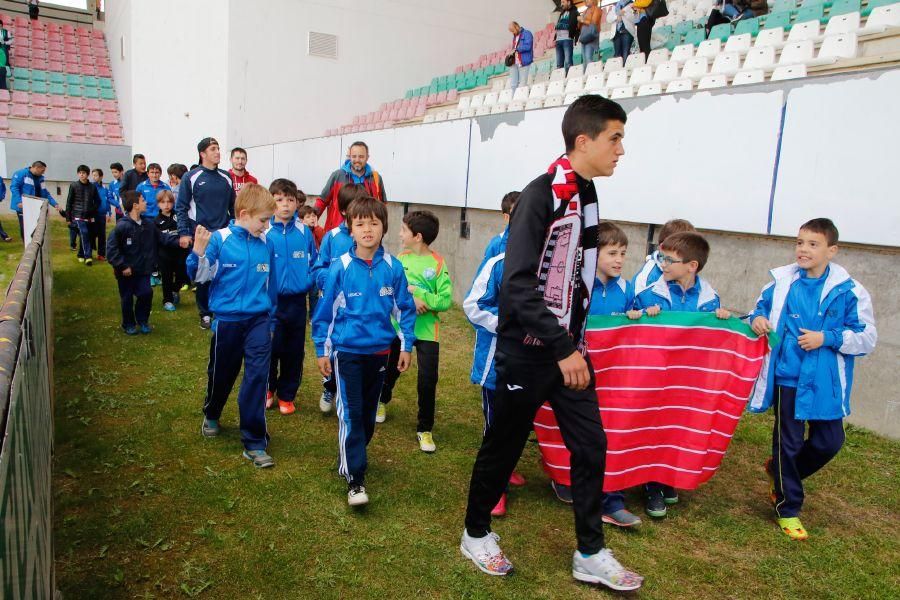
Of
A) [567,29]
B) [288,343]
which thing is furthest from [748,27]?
[288,343]

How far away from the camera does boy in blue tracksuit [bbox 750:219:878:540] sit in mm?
3451

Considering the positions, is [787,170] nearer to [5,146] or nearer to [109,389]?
[109,389]

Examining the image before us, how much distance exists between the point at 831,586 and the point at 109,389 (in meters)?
5.44

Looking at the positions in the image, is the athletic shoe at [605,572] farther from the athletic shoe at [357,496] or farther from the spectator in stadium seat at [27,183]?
the spectator in stadium seat at [27,183]

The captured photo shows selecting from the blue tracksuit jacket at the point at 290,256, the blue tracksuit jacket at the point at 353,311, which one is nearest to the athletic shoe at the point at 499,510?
the blue tracksuit jacket at the point at 353,311

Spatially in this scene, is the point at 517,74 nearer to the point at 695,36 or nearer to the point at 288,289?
the point at 695,36

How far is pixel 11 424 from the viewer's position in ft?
5.51

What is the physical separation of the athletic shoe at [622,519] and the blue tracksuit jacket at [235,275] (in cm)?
254

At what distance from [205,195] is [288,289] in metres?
3.17

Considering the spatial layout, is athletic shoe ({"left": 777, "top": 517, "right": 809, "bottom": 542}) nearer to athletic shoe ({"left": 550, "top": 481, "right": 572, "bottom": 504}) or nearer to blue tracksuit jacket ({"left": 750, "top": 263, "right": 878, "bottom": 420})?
blue tracksuit jacket ({"left": 750, "top": 263, "right": 878, "bottom": 420})

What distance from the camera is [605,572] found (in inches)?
115

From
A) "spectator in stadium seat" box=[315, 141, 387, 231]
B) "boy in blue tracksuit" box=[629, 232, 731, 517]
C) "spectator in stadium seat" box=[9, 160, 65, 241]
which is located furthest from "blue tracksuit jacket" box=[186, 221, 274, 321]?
"spectator in stadium seat" box=[9, 160, 65, 241]

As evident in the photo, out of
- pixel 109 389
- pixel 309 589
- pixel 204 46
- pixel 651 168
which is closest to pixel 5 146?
pixel 204 46

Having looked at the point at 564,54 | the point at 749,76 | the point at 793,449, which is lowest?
the point at 793,449
